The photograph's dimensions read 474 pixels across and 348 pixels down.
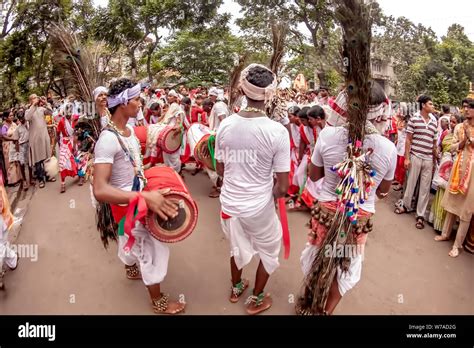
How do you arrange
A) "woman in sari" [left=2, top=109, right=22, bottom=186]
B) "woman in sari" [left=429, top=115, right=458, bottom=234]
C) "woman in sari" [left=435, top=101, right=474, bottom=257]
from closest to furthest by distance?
"woman in sari" [left=435, top=101, right=474, bottom=257] → "woman in sari" [left=429, top=115, right=458, bottom=234] → "woman in sari" [left=2, top=109, right=22, bottom=186]

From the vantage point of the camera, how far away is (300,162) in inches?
208

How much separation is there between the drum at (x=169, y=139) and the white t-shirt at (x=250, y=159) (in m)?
2.53

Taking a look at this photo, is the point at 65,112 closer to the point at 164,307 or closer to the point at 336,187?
the point at 164,307

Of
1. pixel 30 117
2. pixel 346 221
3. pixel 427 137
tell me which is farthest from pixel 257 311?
pixel 30 117

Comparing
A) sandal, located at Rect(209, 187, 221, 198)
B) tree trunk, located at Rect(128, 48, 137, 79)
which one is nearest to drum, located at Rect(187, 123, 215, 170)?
sandal, located at Rect(209, 187, 221, 198)

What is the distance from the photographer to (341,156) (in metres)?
2.55

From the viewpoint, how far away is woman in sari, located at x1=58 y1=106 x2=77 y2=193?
20.1ft

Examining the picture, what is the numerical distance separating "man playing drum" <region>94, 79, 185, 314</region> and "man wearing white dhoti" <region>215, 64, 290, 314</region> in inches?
23.2

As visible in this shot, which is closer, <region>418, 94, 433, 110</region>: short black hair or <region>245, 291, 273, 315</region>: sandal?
<region>245, 291, 273, 315</region>: sandal

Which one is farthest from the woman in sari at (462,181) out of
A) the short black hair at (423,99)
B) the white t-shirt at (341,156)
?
the white t-shirt at (341,156)

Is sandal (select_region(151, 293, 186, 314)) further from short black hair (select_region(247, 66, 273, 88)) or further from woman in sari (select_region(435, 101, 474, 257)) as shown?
woman in sari (select_region(435, 101, 474, 257))

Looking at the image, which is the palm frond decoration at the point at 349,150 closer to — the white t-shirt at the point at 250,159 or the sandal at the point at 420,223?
the white t-shirt at the point at 250,159

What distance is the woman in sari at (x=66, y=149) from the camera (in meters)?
6.12

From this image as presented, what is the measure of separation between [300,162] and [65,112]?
13.8 ft
